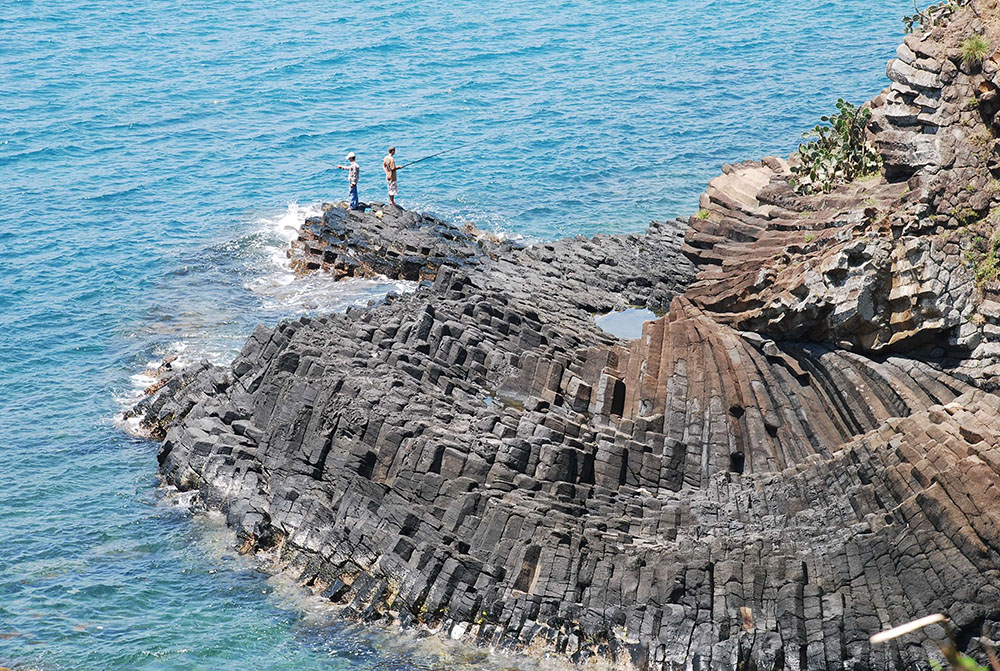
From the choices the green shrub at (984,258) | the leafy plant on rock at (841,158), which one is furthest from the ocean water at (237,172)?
the leafy plant on rock at (841,158)

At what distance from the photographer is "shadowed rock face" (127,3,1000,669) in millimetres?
23750

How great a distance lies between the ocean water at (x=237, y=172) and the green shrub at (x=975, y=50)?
2000 cm

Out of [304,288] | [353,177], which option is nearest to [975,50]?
[304,288]

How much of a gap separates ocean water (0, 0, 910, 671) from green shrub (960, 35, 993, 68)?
787 inches

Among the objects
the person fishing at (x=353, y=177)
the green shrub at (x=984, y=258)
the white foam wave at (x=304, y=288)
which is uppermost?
the green shrub at (x=984, y=258)

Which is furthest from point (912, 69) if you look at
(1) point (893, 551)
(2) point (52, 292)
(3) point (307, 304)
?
(2) point (52, 292)

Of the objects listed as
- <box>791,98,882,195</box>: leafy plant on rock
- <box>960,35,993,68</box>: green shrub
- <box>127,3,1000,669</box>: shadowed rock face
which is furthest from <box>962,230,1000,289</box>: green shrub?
<box>791,98,882,195</box>: leafy plant on rock

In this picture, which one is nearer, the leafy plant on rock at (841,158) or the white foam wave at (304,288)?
the leafy plant on rock at (841,158)

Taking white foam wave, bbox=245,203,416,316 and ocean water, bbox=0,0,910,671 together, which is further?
white foam wave, bbox=245,203,416,316

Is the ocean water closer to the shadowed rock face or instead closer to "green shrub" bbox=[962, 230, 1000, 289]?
the shadowed rock face

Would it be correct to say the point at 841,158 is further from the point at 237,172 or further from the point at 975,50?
the point at 237,172

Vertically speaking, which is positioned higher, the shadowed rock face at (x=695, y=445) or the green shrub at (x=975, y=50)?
the green shrub at (x=975, y=50)

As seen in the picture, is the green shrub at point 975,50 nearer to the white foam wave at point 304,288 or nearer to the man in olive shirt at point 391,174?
the white foam wave at point 304,288

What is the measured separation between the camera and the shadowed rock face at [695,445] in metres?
23.8
